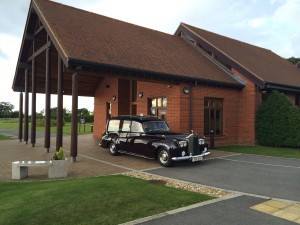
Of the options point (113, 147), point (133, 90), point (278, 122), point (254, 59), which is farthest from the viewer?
point (254, 59)

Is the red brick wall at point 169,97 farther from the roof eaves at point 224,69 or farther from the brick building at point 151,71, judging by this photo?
the roof eaves at point 224,69

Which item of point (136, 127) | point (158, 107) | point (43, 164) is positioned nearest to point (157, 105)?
point (158, 107)

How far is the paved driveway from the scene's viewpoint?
7.20 meters

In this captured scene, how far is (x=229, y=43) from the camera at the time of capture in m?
22.8

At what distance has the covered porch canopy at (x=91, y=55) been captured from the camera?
1186 cm

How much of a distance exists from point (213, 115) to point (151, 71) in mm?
5353

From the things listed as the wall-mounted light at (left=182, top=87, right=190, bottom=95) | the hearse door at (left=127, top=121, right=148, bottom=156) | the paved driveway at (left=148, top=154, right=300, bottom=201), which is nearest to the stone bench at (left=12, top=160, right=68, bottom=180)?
the paved driveway at (left=148, top=154, right=300, bottom=201)

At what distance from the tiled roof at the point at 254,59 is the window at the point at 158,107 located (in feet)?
17.6

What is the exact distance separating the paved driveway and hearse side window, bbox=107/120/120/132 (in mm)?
3740

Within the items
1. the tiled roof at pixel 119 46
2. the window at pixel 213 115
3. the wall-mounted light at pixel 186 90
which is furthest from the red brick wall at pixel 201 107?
the tiled roof at pixel 119 46

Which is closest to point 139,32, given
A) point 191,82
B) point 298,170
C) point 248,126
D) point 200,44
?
point 200,44

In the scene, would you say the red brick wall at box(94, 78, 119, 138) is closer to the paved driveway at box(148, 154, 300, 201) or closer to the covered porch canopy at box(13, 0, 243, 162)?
the covered porch canopy at box(13, 0, 243, 162)

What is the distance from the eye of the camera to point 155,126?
12.1 meters

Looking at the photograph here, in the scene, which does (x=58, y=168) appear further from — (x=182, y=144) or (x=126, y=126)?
(x=126, y=126)
